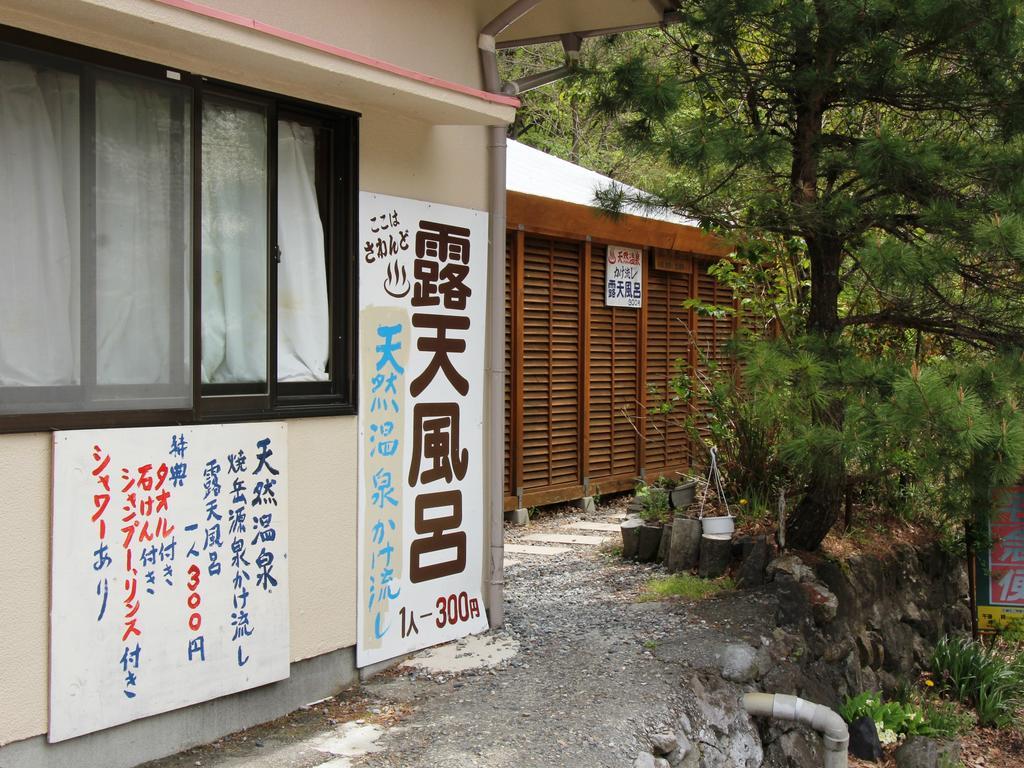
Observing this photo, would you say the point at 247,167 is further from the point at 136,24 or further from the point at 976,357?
the point at 976,357

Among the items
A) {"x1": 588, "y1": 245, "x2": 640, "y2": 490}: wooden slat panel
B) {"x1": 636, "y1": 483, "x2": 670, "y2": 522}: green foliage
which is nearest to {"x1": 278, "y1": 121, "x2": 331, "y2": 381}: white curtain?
{"x1": 636, "y1": 483, "x2": 670, "y2": 522}: green foliage

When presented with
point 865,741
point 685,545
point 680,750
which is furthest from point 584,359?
point 680,750

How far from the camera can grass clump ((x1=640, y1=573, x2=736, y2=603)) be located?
7.30 metres

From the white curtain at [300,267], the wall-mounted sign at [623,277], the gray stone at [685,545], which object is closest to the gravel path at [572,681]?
the gray stone at [685,545]

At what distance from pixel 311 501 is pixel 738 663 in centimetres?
265

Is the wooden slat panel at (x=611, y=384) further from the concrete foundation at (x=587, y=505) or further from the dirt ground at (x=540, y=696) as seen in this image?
the dirt ground at (x=540, y=696)

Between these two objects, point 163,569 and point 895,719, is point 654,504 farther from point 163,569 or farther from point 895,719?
point 163,569

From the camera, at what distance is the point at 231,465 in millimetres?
4871

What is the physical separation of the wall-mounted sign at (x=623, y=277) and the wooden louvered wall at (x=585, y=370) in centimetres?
10

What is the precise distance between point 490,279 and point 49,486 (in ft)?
10.5

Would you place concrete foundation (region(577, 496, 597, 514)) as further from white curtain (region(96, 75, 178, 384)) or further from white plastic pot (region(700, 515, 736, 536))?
white curtain (region(96, 75, 178, 384))

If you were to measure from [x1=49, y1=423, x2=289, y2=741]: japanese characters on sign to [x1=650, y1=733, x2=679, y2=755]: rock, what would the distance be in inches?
72.7

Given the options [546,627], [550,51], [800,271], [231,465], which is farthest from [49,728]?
[550,51]

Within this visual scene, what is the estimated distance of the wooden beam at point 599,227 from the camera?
31.0 feet
